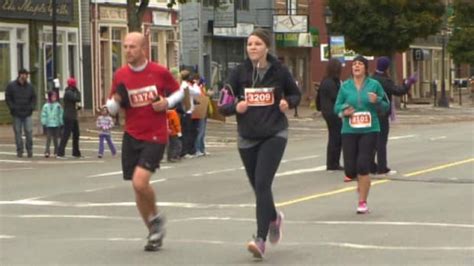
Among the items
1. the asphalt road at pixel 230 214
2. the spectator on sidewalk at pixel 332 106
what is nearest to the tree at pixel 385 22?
the asphalt road at pixel 230 214

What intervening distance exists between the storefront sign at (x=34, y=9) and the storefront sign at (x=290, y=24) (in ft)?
49.6

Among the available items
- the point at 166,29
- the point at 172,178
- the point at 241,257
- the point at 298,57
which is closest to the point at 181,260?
the point at 241,257

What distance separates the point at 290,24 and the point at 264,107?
42931 mm

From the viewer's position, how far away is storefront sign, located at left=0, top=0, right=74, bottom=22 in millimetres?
35719

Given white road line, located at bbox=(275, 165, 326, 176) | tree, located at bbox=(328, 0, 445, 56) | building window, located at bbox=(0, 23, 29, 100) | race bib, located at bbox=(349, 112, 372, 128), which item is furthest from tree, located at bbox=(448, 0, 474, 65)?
race bib, located at bbox=(349, 112, 372, 128)

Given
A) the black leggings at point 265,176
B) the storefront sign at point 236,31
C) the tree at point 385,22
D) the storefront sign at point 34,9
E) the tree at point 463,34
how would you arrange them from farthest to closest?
the tree at point 463,34, the storefront sign at point 236,31, the tree at point 385,22, the storefront sign at point 34,9, the black leggings at point 265,176

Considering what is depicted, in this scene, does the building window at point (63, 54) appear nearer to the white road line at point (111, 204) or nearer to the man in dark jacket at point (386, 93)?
the man in dark jacket at point (386, 93)

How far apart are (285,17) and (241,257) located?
43.3 meters

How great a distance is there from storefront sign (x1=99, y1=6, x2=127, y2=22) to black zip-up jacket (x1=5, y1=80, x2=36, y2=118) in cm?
1776

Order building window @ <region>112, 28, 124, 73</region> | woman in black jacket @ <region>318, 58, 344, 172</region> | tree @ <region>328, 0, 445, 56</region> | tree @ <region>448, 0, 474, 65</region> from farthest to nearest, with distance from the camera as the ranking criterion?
tree @ <region>448, 0, 474, 65</region> → tree @ <region>328, 0, 445, 56</region> → building window @ <region>112, 28, 124, 73</region> → woman in black jacket @ <region>318, 58, 344, 172</region>

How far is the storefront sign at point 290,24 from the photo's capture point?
171 ft

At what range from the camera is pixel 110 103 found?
991 cm

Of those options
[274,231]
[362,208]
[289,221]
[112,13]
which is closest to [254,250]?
[274,231]

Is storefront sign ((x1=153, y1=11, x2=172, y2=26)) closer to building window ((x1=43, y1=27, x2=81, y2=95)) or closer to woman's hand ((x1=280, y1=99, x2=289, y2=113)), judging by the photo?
building window ((x1=43, y1=27, x2=81, y2=95))
